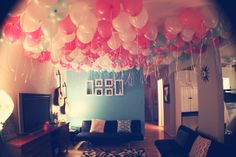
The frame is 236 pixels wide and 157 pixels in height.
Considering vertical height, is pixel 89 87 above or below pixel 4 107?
above

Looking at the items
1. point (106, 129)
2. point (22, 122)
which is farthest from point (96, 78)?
point (22, 122)

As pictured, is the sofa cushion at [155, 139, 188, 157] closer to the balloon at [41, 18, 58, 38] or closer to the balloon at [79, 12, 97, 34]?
the balloon at [79, 12, 97, 34]

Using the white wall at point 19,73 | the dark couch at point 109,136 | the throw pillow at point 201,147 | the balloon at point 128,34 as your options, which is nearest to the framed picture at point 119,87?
the dark couch at point 109,136

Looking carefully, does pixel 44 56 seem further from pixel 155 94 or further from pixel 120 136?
pixel 155 94

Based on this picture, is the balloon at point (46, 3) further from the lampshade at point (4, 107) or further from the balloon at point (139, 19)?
the lampshade at point (4, 107)

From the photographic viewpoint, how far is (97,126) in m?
5.66

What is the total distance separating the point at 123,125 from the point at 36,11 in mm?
4266

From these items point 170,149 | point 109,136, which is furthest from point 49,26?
point 109,136

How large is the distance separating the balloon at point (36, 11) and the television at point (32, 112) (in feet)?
5.48

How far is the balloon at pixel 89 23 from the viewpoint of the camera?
2.29 meters

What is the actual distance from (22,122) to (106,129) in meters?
2.80

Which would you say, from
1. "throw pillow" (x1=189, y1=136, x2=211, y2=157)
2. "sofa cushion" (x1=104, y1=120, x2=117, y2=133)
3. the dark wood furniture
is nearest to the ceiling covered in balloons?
the dark wood furniture

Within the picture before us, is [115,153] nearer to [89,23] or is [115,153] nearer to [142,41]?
[142,41]

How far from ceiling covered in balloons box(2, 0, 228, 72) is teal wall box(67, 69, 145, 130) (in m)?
2.75
